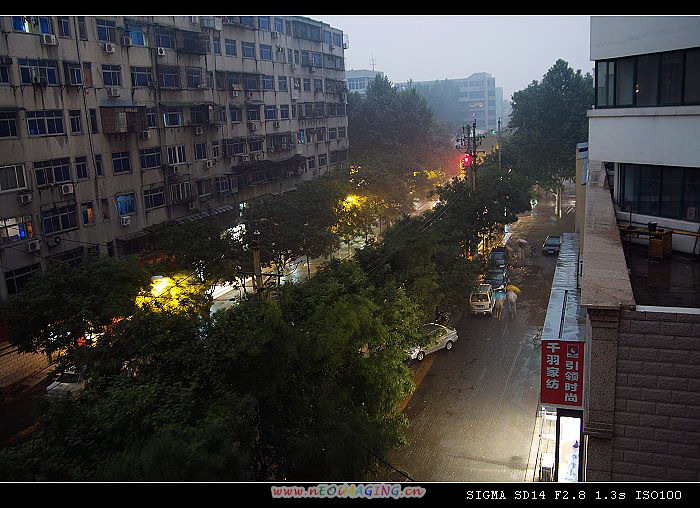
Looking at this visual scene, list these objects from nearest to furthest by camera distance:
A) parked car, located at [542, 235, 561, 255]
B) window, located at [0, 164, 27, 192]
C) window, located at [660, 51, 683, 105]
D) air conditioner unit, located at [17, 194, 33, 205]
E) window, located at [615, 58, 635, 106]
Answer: window, located at [660, 51, 683, 105] → window, located at [615, 58, 635, 106] → window, located at [0, 164, 27, 192] → air conditioner unit, located at [17, 194, 33, 205] → parked car, located at [542, 235, 561, 255]

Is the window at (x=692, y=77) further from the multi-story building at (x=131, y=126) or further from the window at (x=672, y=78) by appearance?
the multi-story building at (x=131, y=126)

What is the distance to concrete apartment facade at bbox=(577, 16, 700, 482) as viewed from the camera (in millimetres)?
4531

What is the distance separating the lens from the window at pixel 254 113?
2166 cm

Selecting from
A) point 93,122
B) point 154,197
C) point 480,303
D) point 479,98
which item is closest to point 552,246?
point 480,303

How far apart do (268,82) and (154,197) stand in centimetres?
810

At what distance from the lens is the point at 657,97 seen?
271 inches

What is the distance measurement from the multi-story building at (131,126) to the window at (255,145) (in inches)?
2.7

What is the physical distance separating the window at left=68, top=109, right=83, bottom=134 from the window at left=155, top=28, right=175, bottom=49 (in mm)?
3789

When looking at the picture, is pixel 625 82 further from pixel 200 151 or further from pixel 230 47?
pixel 230 47

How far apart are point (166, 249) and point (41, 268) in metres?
3.22

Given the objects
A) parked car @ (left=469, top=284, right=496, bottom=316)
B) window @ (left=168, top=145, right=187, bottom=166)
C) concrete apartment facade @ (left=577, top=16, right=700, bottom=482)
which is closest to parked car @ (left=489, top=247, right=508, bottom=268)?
parked car @ (left=469, top=284, right=496, bottom=316)

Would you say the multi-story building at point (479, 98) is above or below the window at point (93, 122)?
above

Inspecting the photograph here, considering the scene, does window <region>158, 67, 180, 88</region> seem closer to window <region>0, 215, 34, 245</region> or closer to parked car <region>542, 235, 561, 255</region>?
window <region>0, 215, 34, 245</region>

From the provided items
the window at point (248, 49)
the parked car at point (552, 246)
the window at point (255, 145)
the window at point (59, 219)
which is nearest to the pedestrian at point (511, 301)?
the parked car at point (552, 246)
